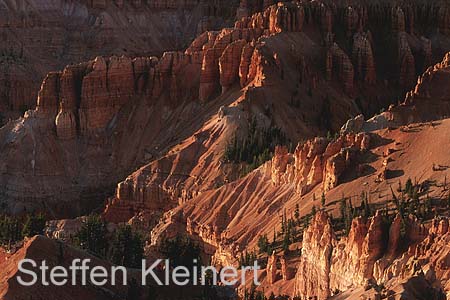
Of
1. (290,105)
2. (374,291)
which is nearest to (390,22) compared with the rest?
(290,105)

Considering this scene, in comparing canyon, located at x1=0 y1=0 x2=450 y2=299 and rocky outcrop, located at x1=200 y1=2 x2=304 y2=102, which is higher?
rocky outcrop, located at x1=200 y1=2 x2=304 y2=102

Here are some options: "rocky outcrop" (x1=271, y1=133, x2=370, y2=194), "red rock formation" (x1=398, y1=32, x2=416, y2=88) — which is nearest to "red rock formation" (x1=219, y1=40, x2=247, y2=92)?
"red rock formation" (x1=398, y1=32, x2=416, y2=88)

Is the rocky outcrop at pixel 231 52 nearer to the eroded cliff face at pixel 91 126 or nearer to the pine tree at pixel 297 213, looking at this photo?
the eroded cliff face at pixel 91 126

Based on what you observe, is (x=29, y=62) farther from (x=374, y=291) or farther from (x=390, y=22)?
(x=374, y=291)

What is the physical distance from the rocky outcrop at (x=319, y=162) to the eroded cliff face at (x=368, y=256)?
7.50 m

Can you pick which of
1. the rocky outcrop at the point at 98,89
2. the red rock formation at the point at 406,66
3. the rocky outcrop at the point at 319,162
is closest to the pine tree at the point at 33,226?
the rocky outcrop at the point at 319,162

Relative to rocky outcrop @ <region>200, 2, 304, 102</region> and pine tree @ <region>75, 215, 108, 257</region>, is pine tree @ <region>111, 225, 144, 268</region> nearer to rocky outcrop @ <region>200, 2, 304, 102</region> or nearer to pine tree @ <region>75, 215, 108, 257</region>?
pine tree @ <region>75, 215, 108, 257</region>

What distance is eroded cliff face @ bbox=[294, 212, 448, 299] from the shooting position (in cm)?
3881

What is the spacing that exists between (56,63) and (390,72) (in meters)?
42.9

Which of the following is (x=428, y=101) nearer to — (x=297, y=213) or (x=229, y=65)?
(x=229, y=65)

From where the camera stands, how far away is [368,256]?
42094 millimetres

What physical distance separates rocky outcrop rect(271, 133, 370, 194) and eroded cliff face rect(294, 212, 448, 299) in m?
7.50

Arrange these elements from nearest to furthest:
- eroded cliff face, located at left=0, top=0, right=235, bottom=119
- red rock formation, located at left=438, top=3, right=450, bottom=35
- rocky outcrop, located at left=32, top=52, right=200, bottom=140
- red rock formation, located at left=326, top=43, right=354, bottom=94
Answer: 1. rocky outcrop, located at left=32, top=52, right=200, bottom=140
2. red rock formation, located at left=326, top=43, right=354, bottom=94
3. red rock formation, located at left=438, top=3, right=450, bottom=35
4. eroded cliff face, located at left=0, top=0, right=235, bottom=119

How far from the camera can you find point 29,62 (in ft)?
412
